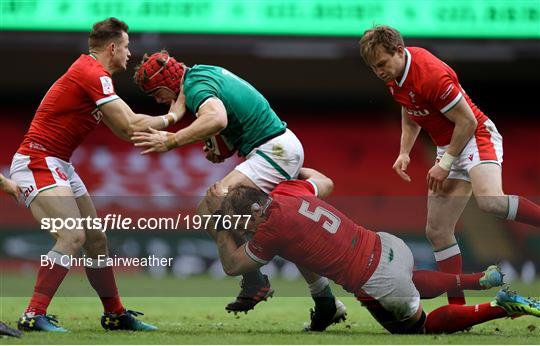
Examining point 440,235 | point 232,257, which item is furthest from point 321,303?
point 440,235

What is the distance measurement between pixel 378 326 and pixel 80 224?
2.22 metres

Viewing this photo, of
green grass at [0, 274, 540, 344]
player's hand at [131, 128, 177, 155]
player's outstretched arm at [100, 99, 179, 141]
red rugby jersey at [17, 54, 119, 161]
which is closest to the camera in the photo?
green grass at [0, 274, 540, 344]

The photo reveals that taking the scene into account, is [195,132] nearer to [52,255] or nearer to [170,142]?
[170,142]

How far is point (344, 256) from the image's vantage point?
6137mm

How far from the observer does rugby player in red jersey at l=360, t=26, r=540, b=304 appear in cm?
669

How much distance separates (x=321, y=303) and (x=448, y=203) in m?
1.25

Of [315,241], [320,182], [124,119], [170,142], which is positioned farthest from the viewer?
[320,182]

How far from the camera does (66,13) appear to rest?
12148 millimetres

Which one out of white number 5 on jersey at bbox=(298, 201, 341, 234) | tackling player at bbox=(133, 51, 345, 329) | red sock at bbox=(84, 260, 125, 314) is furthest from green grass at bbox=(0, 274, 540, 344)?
white number 5 on jersey at bbox=(298, 201, 341, 234)

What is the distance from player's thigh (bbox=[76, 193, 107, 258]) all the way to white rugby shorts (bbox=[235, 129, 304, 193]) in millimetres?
1045

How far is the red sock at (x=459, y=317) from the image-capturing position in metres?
5.95

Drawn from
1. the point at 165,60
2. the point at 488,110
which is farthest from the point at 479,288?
the point at 488,110

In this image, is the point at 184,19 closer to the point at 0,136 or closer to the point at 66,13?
the point at 66,13

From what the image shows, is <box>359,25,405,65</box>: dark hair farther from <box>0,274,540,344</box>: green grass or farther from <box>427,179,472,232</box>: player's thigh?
<box>0,274,540,344</box>: green grass
